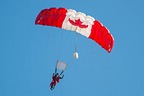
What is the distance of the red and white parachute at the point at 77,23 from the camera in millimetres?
19844

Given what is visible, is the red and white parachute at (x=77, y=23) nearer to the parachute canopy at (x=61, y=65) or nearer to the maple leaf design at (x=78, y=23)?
the maple leaf design at (x=78, y=23)

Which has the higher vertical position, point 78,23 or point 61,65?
point 78,23

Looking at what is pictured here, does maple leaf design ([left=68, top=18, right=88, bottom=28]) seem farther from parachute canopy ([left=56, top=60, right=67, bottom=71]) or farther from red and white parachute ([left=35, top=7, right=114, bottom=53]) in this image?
parachute canopy ([left=56, top=60, right=67, bottom=71])

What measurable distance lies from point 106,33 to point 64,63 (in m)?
3.54

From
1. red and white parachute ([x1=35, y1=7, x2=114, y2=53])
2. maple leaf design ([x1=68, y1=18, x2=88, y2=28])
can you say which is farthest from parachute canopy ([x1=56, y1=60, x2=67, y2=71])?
maple leaf design ([x1=68, y1=18, x2=88, y2=28])

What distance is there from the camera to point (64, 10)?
810 inches

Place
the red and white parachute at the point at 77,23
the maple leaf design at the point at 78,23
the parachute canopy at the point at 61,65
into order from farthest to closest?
the parachute canopy at the point at 61,65, the maple leaf design at the point at 78,23, the red and white parachute at the point at 77,23

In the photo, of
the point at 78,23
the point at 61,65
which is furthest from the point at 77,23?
the point at 61,65

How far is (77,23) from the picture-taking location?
2003cm

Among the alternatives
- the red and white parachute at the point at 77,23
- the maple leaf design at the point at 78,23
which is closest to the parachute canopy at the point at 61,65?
the red and white parachute at the point at 77,23

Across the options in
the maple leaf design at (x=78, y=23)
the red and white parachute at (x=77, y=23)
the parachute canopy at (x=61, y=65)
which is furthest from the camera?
the parachute canopy at (x=61, y=65)

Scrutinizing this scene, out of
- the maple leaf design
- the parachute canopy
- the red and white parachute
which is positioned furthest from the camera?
the parachute canopy

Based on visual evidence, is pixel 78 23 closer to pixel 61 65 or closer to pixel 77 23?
pixel 77 23

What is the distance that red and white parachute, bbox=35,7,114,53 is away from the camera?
19844 mm
